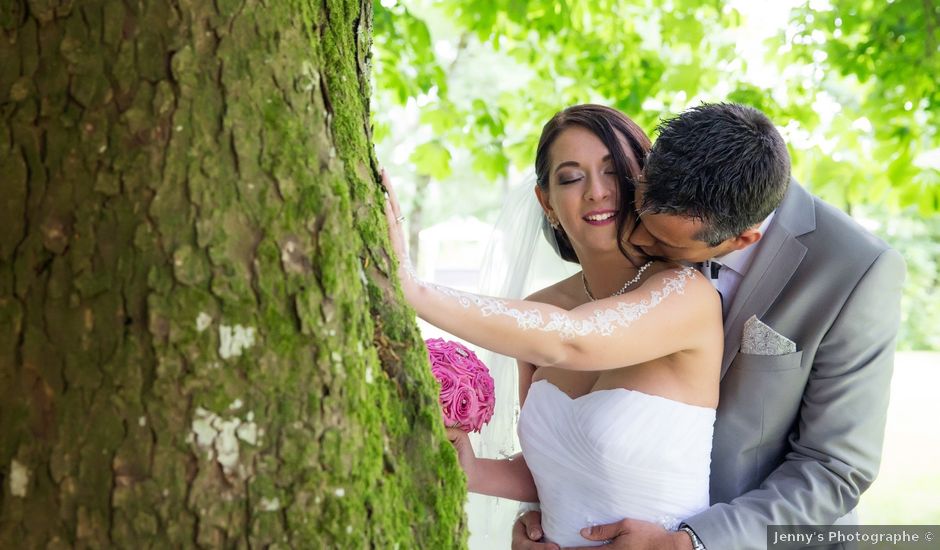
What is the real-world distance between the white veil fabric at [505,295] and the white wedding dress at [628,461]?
105 cm

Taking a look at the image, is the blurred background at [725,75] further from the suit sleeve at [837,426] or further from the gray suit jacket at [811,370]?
the suit sleeve at [837,426]

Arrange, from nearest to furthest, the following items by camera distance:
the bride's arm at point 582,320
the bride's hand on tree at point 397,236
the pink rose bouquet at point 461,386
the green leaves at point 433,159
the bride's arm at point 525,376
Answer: the bride's hand on tree at point 397,236, the bride's arm at point 582,320, the pink rose bouquet at point 461,386, the bride's arm at point 525,376, the green leaves at point 433,159

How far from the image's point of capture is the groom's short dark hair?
2713 millimetres

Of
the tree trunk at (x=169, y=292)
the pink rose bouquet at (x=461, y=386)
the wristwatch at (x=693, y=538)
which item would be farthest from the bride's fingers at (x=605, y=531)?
Answer: the tree trunk at (x=169, y=292)

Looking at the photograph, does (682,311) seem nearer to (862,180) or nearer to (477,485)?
(477,485)

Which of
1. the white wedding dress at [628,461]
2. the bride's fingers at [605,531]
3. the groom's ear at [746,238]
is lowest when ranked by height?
the bride's fingers at [605,531]

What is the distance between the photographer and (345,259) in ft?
5.36

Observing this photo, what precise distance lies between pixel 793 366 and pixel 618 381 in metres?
0.62

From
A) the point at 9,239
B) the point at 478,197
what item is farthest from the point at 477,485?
the point at 478,197

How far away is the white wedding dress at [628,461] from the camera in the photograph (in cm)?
315

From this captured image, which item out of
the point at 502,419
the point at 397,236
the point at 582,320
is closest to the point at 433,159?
the point at 502,419

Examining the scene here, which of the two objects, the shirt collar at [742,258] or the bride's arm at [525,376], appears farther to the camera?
the bride's arm at [525,376]

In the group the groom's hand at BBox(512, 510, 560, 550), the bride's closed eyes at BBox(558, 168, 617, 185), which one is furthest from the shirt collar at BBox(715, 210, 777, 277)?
the groom's hand at BBox(512, 510, 560, 550)

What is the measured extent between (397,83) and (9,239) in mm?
5624
